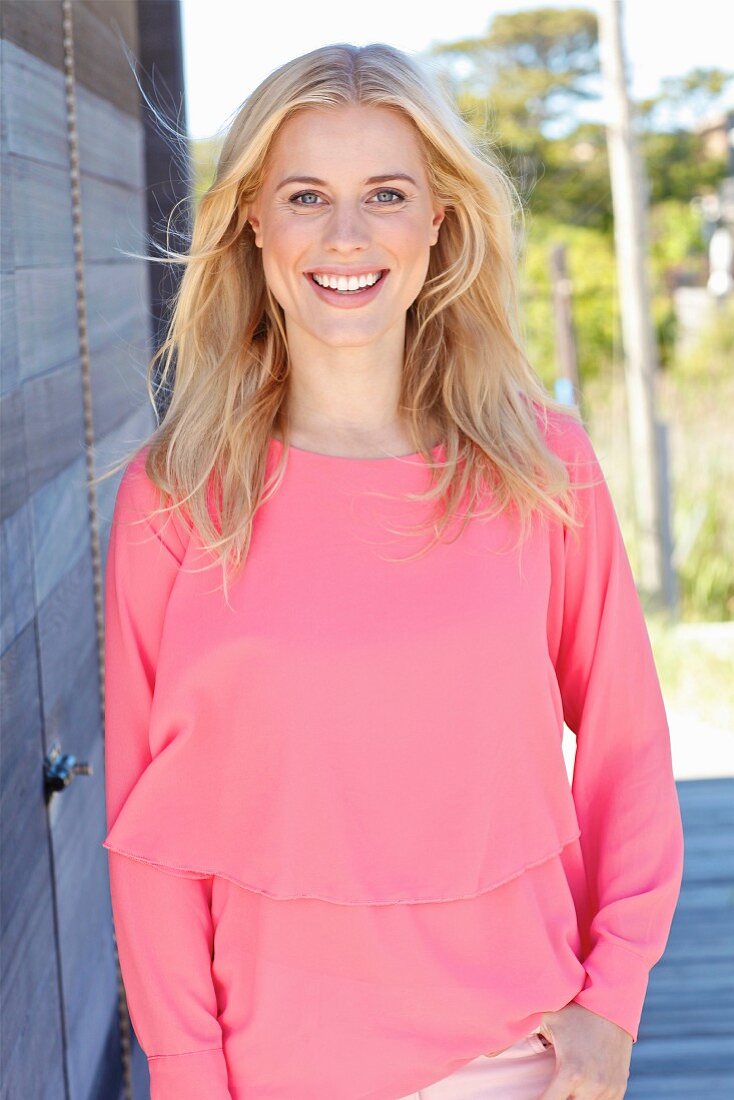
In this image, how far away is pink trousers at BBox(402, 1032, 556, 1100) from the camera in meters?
1.42

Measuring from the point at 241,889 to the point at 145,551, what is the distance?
364 millimetres

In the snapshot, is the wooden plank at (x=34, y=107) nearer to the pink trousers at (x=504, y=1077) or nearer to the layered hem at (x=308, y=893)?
the layered hem at (x=308, y=893)

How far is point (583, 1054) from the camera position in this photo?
146 cm

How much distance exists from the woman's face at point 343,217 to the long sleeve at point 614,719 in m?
0.30

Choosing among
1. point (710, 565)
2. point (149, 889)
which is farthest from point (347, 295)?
point (710, 565)

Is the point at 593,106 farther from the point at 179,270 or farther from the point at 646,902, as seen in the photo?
the point at 646,902

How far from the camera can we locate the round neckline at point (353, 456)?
5.21ft

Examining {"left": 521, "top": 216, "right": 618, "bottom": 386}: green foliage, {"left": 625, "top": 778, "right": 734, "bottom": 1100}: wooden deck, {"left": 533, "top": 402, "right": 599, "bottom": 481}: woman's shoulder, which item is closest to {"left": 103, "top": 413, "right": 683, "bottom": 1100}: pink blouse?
{"left": 533, "top": 402, "right": 599, "bottom": 481}: woman's shoulder

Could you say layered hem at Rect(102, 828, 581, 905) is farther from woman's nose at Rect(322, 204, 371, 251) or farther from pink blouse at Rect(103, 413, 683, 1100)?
woman's nose at Rect(322, 204, 371, 251)

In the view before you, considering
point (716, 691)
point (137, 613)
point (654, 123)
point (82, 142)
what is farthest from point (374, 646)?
point (654, 123)

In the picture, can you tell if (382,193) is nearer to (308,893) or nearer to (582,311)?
(308,893)

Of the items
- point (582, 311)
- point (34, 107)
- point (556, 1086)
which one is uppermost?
point (34, 107)

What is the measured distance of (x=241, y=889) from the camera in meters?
1.45

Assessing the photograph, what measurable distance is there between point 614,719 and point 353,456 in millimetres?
425
